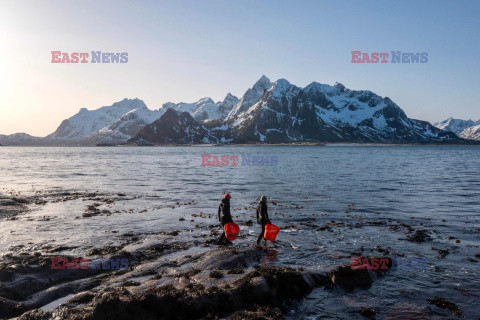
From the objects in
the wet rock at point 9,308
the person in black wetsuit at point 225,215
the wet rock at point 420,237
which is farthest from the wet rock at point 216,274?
the wet rock at point 420,237

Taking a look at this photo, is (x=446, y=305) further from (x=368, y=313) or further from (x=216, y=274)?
(x=216, y=274)

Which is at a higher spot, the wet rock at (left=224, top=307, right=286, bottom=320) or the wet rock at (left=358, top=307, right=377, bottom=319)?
the wet rock at (left=224, top=307, right=286, bottom=320)

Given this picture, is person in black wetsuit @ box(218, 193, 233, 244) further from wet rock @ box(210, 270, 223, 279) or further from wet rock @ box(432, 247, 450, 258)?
wet rock @ box(432, 247, 450, 258)

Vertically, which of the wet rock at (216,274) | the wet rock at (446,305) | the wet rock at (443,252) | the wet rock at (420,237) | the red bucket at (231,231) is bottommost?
the wet rock at (446,305)

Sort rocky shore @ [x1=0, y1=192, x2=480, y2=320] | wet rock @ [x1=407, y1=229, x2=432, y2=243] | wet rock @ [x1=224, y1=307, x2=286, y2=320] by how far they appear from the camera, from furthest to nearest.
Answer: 1. wet rock @ [x1=407, y1=229, x2=432, y2=243]
2. rocky shore @ [x1=0, y1=192, x2=480, y2=320]
3. wet rock @ [x1=224, y1=307, x2=286, y2=320]

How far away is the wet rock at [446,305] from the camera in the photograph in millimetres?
11766

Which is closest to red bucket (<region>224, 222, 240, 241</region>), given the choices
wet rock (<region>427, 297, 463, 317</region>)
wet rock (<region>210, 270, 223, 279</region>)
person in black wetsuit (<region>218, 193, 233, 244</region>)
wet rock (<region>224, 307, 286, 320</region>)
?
person in black wetsuit (<region>218, 193, 233, 244</region>)

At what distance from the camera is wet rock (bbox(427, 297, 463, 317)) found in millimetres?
11766

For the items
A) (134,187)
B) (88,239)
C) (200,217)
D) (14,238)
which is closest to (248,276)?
(88,239)

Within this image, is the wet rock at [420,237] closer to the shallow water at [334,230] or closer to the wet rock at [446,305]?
the shallow water at [334,230]

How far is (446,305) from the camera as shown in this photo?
40.0 feet

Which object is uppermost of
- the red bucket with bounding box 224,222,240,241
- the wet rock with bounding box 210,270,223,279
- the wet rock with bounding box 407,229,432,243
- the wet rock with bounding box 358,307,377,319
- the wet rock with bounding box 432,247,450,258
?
the red bucket with bounding box 224,222,240,241

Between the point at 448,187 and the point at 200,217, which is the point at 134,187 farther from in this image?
the point at 448,187

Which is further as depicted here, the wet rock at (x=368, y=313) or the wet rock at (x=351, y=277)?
the wet rock at (x=351, y=277)
